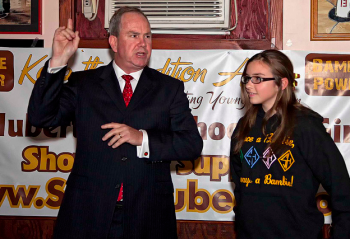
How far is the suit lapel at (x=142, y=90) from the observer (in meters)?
1.83

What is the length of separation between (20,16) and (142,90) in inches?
69.8

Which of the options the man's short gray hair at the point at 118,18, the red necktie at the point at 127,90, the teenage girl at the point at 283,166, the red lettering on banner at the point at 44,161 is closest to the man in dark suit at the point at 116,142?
the red necktie at the point at 127,90

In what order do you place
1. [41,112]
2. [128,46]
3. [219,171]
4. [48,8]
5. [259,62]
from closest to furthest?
[41,112] < [259,62] < [128,46] < [219,171] < [48,8]

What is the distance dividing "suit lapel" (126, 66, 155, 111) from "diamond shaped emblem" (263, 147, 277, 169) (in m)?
0.61

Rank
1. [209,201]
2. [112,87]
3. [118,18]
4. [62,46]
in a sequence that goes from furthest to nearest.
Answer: [209,201] < [118,18] < [112,87] < [62,46]

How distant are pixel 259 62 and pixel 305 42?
1.29 metres

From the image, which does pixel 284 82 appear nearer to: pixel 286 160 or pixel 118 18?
pixel 286 160

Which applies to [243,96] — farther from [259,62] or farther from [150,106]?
[150,106]

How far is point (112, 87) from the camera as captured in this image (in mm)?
1866

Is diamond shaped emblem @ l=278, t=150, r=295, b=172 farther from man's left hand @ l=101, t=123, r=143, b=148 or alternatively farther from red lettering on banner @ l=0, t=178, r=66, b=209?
red lettering on banner @ l=0, t=178, r=66, b=209

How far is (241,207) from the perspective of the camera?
1764 millimetres

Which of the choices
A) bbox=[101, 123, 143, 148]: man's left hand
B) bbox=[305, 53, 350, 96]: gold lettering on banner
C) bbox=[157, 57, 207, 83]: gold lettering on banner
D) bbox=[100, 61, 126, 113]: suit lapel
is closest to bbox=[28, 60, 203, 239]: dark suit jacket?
bbox=[100, 61, 126, 113]: suit lapel

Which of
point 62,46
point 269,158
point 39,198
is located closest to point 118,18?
point 62,46

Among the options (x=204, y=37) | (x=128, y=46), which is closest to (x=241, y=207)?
(x=128, y=46)
